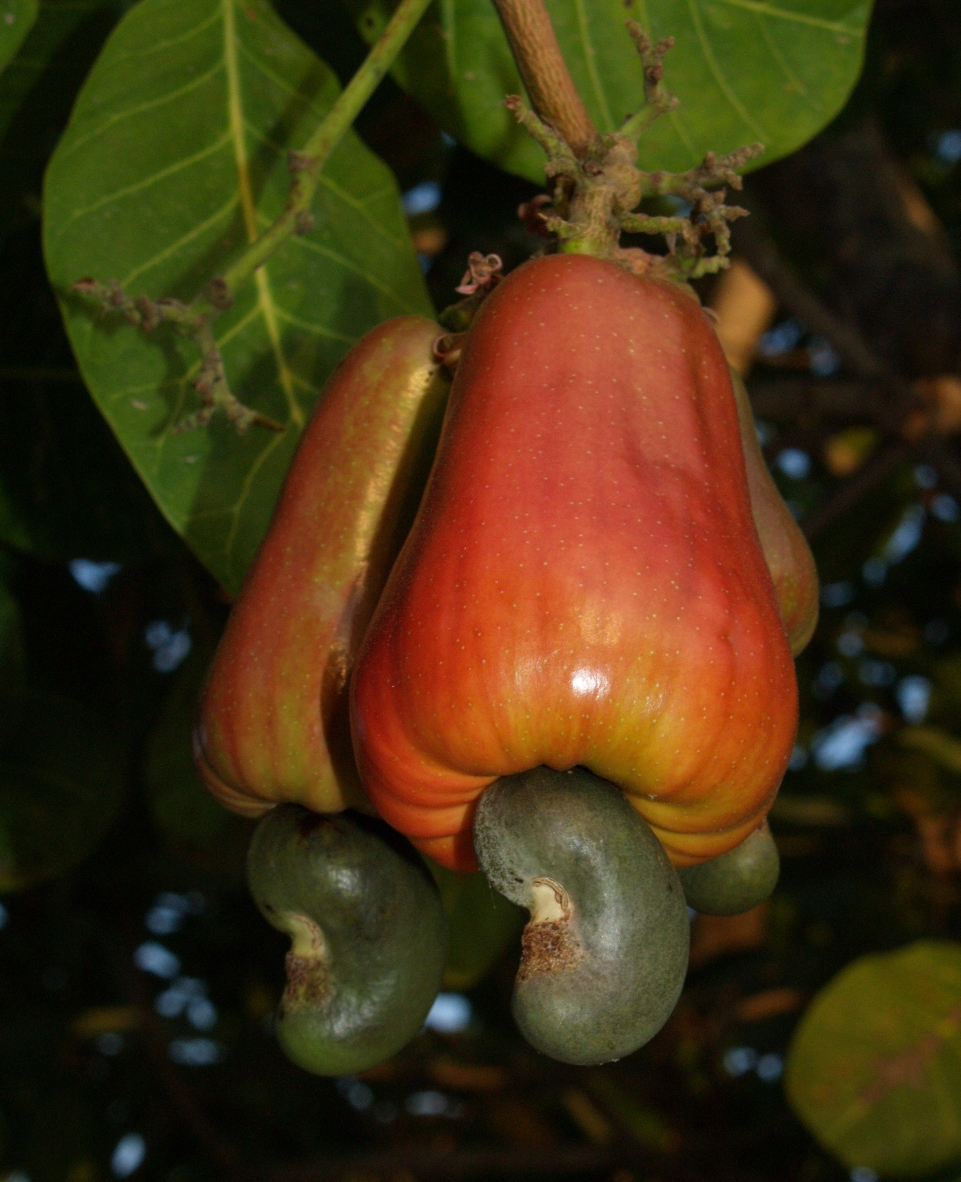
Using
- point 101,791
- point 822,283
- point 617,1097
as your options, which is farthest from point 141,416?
point 617,1097

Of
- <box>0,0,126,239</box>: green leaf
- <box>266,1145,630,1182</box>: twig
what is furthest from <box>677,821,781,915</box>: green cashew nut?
<box>266,1145,630,1182</box>: twig

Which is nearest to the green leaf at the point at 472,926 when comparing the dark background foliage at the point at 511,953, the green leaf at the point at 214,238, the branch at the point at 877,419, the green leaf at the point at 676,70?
the dark background foliage at the point at 511,953

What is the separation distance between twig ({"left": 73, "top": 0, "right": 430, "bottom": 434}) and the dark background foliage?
61 cm

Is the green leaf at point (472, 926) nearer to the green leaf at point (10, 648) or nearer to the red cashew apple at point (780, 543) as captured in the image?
the green leaf at point (10, 648)

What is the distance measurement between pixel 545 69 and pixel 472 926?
98 cm

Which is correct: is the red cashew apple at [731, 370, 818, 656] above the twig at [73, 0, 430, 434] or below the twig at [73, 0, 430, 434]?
below

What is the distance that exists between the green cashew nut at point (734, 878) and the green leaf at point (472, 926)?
0.62 m

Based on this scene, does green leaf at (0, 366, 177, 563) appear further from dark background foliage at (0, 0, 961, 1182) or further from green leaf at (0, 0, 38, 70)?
green leaf at (0, 0, 38, 70)

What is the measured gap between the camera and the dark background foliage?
1481mm

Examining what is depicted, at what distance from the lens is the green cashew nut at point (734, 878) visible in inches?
29.6

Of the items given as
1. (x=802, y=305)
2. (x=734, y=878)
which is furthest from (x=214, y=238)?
(x=802, y=305)

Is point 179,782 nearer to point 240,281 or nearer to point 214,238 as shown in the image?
point 214,238

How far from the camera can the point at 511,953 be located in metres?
3.05

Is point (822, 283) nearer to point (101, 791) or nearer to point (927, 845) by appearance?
point (927, 845)
